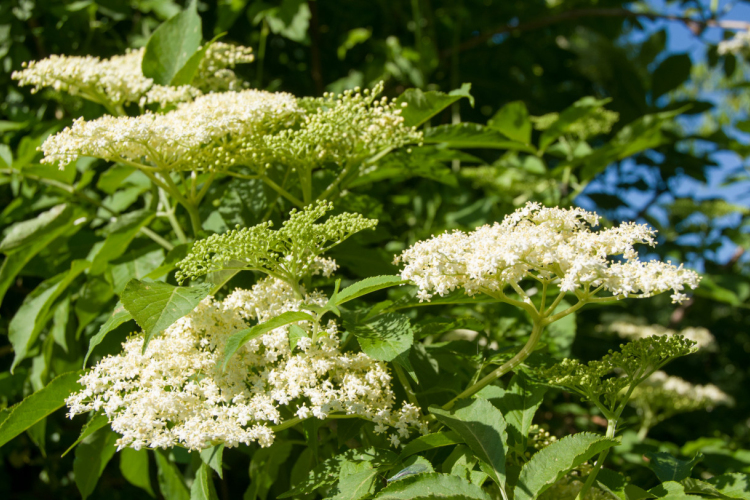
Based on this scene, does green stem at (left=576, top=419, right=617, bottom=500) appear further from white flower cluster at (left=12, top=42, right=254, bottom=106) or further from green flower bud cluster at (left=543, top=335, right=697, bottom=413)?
white flower cluster at (left=12, top=42, right=254, bottom=106)

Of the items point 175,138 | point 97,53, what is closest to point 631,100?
point 97,53

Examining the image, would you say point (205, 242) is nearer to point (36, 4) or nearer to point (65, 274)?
point (65, 274)

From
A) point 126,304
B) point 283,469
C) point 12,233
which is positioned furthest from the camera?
point 12,233

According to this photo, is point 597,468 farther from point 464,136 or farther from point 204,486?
point 464,136

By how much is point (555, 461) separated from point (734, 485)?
392 mm

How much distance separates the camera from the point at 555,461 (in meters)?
0.97

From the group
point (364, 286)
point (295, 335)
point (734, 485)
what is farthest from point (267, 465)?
point (734, 485)

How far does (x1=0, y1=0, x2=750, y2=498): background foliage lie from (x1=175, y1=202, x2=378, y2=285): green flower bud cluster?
0.35 meters

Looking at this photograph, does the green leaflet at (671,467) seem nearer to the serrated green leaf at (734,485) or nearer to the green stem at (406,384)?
the serrated green leaf at (734,485)

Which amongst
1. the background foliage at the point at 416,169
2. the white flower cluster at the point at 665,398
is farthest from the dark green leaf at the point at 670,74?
the white flower cluster at the point at 665,398

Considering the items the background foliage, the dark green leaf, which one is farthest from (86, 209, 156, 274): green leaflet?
the dark green leaf

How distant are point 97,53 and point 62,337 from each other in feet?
5.24

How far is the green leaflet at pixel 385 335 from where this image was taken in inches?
38.9

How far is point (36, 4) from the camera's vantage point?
2.38 metres
